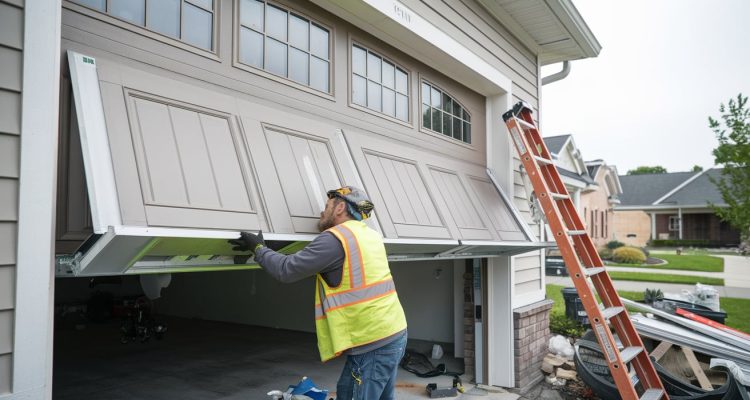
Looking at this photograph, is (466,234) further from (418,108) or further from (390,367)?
(390,367)

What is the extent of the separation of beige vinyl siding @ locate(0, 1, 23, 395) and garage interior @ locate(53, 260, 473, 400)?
4.24m

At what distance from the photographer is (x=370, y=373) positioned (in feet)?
9.96

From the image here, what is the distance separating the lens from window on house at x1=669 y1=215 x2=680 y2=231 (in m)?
36.9

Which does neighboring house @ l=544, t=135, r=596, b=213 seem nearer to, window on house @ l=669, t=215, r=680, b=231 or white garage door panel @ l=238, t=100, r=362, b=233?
white garage door panel @ l=238, t=100, r=362, b=233

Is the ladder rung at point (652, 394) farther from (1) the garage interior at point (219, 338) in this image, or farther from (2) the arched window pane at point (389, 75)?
(2) the arched window pane at point (389, 75)

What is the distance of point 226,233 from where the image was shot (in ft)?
8.43

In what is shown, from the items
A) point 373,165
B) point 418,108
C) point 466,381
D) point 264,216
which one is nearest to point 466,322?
point 466,381

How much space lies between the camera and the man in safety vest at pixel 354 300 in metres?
2.95

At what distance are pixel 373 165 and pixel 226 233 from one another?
174cm

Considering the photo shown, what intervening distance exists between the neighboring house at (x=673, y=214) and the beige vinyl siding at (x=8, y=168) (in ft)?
127

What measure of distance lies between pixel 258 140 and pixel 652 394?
4.08 m

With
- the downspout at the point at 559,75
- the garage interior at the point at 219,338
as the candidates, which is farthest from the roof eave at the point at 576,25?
the garage interior at the point at 219,338

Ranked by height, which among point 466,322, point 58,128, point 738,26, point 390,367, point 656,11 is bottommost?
point 466,322

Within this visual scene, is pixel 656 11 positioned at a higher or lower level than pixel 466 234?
higher
